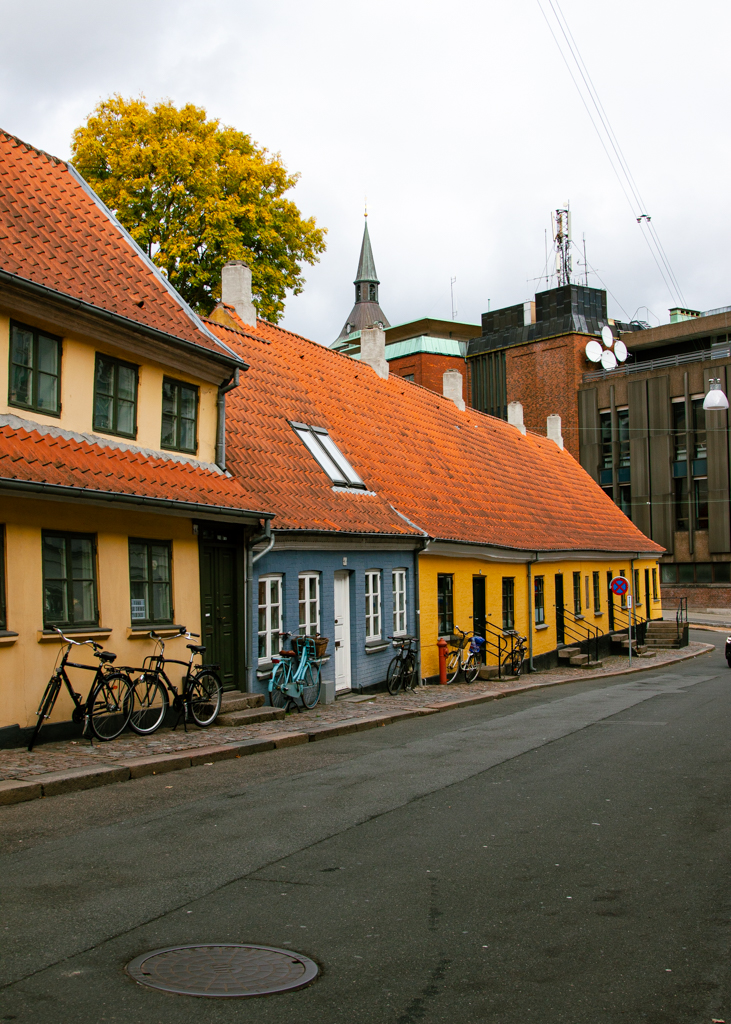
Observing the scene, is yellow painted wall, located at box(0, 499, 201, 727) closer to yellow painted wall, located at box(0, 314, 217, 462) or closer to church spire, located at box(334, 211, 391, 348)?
yellow painted wall, located at box(0, 314, 217, 462)

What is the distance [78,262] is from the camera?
13375 millimetres

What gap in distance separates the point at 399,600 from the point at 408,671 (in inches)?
57.2

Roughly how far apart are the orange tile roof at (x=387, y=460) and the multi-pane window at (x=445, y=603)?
3.27 feet

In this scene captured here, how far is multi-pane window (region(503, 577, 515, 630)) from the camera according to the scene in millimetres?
25453

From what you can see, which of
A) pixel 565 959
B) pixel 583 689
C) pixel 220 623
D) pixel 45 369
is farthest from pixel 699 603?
pixel 565 959

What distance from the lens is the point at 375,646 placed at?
18.8m

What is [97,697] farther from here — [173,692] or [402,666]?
[402,666]

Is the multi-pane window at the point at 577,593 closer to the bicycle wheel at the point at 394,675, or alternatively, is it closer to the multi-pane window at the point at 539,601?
the multi-pane window at the point at 539,601

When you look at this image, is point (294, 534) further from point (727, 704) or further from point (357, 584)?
point (727, 704)

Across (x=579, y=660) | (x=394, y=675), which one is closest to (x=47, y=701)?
(x=394, y=675)

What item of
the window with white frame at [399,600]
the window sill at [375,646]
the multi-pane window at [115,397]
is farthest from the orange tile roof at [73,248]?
the window with white frame at [399,600]

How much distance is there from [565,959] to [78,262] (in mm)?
11320

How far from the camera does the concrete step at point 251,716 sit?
1355 centimetres

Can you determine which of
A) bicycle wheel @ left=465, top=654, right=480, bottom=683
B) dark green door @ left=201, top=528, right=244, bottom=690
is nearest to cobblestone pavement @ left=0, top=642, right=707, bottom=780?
bicycle wheel @ left=465, top=654, right=480, bottom=683
